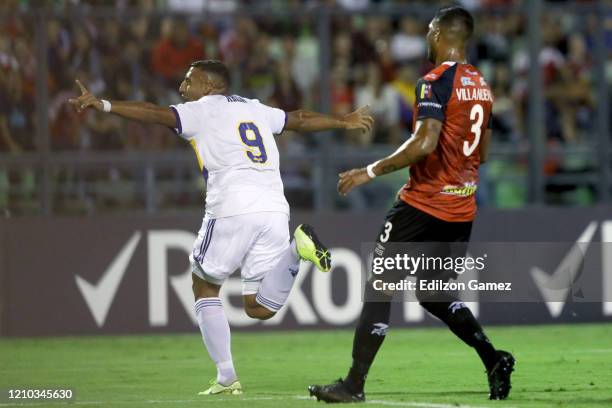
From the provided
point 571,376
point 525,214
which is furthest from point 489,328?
point 571,376

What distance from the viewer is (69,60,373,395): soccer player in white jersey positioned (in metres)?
8.26

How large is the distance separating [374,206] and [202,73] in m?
5.67

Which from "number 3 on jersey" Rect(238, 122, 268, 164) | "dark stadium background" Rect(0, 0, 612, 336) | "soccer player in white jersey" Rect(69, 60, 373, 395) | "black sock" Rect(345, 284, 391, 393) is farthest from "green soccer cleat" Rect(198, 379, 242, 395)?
"dark stadium background" Rect(0, 0, 612, 336)

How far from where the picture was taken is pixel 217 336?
8.26m

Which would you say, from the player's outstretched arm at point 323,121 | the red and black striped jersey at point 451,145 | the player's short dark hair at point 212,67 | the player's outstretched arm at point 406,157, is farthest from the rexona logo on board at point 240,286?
the player's outstretched arm at point 406,157

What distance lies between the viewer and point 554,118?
1475cm

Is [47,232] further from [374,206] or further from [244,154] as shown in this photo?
[244,154]

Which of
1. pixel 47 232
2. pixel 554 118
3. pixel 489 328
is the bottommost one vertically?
pixel 489 328

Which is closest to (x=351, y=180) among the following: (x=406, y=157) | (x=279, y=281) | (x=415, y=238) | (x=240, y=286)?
(x=406, y=157)

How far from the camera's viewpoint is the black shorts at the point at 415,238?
7.45m

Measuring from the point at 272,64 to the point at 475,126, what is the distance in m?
6.45

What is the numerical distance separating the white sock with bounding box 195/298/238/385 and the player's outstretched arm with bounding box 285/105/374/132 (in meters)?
1.37

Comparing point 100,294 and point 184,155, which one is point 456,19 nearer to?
point 184,155

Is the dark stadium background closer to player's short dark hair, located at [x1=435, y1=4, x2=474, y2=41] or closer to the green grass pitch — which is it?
the green grass pitch
